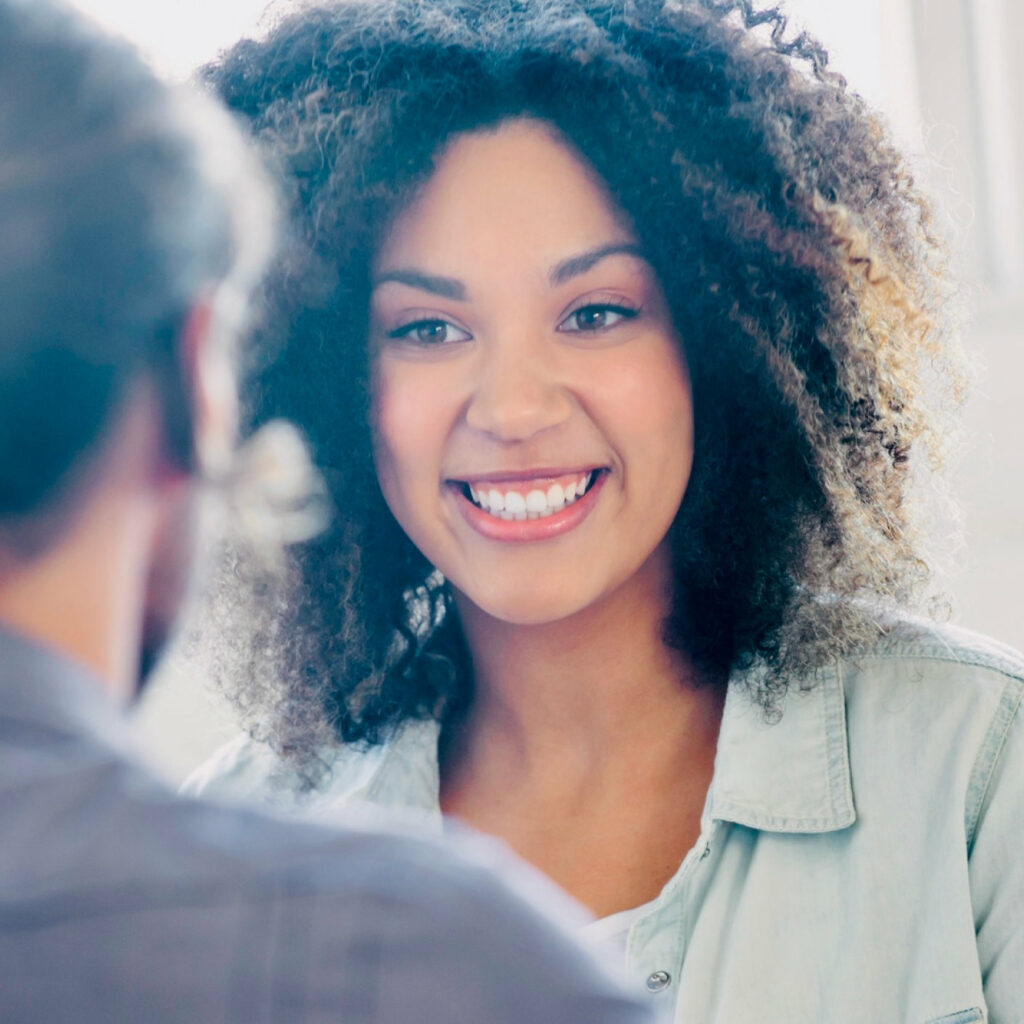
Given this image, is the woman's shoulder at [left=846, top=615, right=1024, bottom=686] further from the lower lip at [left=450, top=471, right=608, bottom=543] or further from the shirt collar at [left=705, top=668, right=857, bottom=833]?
the lower lip at [left=450, top=471, right=608, bottom=543]

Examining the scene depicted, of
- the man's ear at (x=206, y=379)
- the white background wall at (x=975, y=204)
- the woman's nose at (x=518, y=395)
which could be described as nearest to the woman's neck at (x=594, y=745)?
the woman's nose at (x=518, y=395)

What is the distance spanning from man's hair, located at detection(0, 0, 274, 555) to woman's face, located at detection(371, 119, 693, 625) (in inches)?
27.7

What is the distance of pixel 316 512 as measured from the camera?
145cm

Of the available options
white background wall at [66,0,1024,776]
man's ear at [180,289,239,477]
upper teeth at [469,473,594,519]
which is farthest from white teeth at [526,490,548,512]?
white background wall at [66,0,1024,776]

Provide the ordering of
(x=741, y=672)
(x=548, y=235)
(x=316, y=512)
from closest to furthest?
(x=548, y=235) < (x=741, y=672) < (x=316, y=512)

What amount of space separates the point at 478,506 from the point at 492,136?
0.32 m

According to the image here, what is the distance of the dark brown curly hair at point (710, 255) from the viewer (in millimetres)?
1240

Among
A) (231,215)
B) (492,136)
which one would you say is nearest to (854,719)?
(492,136)

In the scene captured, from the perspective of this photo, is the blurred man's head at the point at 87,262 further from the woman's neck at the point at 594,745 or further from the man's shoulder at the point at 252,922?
the woman's neck at the point at 594,745

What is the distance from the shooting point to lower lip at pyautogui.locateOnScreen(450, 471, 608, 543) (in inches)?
48.4

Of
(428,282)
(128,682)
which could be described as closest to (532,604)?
(428,282)

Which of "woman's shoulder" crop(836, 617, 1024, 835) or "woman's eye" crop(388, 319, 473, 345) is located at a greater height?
"woman's eye" crop(388, 319, 473, 345)

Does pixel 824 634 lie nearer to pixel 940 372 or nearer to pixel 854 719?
pixel 854 719

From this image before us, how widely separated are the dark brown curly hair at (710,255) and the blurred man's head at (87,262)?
77 centimetres
